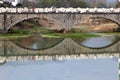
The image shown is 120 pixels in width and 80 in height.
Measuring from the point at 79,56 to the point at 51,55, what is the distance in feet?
6.28

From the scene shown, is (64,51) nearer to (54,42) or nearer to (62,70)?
(54,42)

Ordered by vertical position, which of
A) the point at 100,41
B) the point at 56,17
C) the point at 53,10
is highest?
the point at 53,10

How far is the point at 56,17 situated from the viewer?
46500mm

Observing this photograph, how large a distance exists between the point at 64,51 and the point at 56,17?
13239 millimetres

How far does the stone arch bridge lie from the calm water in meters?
3.97

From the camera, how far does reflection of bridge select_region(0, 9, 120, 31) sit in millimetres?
45250

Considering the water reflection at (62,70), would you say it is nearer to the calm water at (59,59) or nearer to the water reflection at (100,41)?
the calm water at (59,59)

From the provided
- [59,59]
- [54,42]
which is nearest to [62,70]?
[59,59]

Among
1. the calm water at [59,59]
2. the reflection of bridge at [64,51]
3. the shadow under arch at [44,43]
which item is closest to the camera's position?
the calm water at [59,59]

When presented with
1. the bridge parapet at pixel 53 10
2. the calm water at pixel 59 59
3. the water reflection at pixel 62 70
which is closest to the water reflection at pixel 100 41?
the calm water at pixel 59 59

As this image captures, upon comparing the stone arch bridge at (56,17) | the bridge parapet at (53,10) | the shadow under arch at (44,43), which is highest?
the bridge parapet at (53,10)

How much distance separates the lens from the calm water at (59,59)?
80.2 ft

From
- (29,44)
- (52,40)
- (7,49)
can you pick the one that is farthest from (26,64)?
(52,40)

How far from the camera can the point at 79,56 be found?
31234mm
